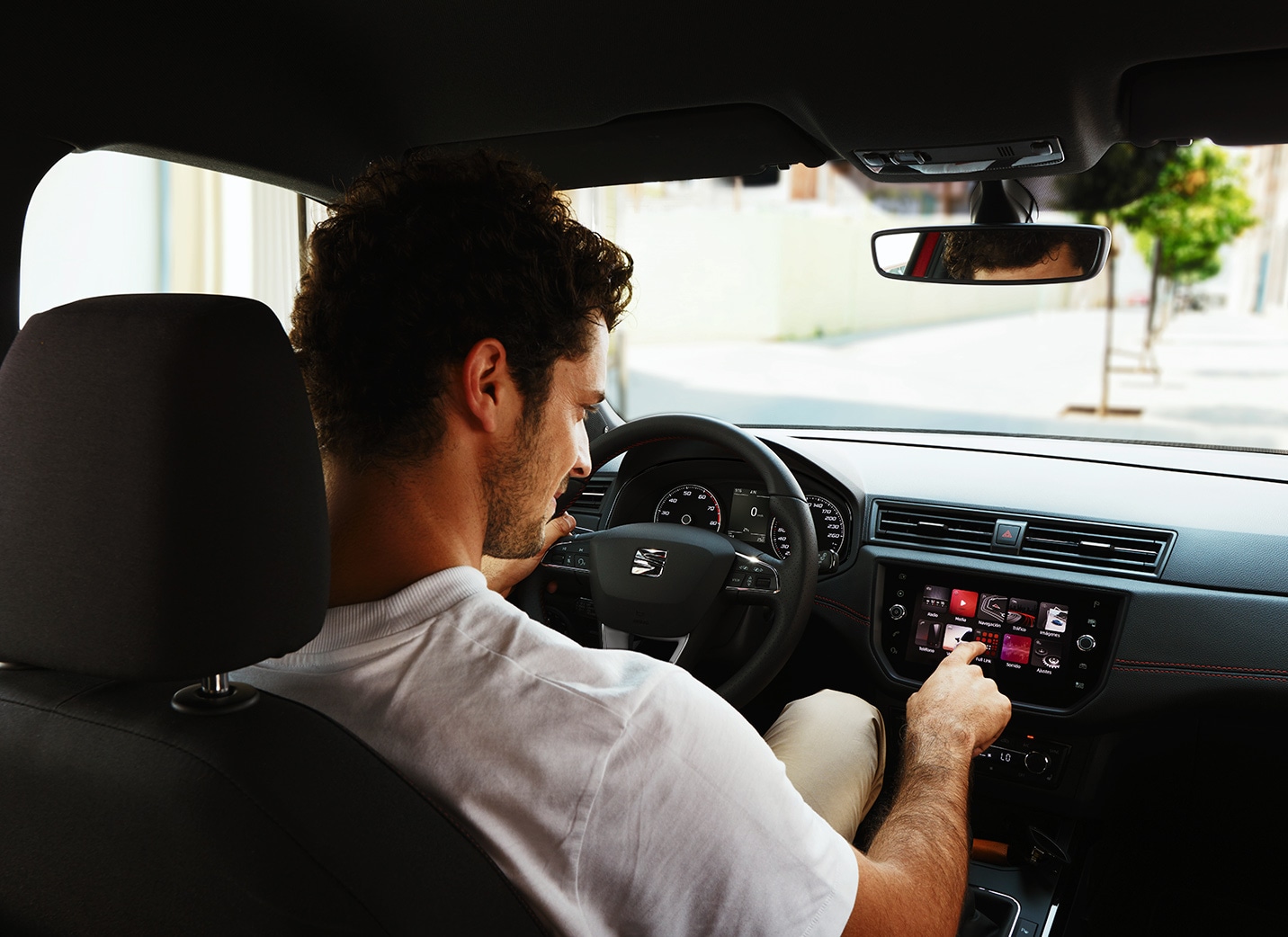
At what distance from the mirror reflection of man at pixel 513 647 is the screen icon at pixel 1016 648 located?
3.20 feet

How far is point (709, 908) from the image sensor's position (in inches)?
44.5

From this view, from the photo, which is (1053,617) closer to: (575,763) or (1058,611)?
(1058,611)

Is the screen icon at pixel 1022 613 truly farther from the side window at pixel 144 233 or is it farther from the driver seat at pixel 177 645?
the side window at pixel 144 233

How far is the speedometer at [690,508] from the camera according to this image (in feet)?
9.01

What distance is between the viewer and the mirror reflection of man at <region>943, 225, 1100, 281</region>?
2414 mm

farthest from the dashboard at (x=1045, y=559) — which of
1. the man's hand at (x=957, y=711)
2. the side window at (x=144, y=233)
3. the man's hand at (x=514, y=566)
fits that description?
the side window at (x=144, y=233)

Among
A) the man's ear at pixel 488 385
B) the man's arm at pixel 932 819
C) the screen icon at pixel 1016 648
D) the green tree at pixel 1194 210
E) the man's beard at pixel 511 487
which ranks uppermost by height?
the green tree at pixel 1194 210

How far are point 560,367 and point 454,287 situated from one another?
0.18 metres

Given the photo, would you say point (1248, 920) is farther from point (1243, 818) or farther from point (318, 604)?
point (318, 604)

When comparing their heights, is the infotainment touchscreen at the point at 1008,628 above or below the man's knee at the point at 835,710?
above

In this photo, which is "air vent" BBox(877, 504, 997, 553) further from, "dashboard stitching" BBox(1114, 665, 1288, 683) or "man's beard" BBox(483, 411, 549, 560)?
"man's beard" BBox(483, 411, 549, 560)

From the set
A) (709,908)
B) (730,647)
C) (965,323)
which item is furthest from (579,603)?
(965,323)

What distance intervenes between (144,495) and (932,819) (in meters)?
1.12

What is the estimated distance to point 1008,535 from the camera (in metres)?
2.65
